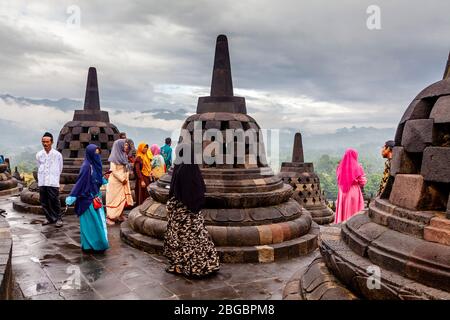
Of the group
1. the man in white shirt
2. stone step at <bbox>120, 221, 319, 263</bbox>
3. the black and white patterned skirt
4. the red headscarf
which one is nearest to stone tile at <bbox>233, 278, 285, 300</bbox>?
the black and white patterned skirt

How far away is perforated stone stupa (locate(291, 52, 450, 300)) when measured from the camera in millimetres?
2867

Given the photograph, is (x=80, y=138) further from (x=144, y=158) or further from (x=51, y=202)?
(x=51, y=202)

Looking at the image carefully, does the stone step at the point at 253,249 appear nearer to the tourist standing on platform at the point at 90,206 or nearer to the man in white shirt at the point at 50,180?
the tourist standing on platform at the point at 90,206

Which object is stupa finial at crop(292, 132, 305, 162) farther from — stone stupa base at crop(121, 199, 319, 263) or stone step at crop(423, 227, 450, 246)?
stone step at crop(423, 227, 450, 246)

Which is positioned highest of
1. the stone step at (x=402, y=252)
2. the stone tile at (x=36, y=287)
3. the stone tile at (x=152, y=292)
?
the stone step at (x=402, y=252)

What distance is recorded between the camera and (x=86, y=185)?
18.8 feet

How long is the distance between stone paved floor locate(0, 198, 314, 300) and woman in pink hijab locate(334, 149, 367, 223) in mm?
A: 3388

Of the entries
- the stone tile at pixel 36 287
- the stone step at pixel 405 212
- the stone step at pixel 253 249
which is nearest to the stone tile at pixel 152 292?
the stone tile at pixel 36 287

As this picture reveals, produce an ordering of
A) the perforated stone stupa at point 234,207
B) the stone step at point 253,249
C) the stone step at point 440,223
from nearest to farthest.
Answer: the stone step at point 440,223 → the stone step at point 253,249 → the perforated stone stupa at point 234,207

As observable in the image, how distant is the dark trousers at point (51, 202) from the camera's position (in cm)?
781

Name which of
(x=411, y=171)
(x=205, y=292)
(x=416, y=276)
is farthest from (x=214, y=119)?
(x=416, y=276)

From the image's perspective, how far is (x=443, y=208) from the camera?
11.0 feet

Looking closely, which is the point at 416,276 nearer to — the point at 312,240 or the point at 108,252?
the point at 312,240
